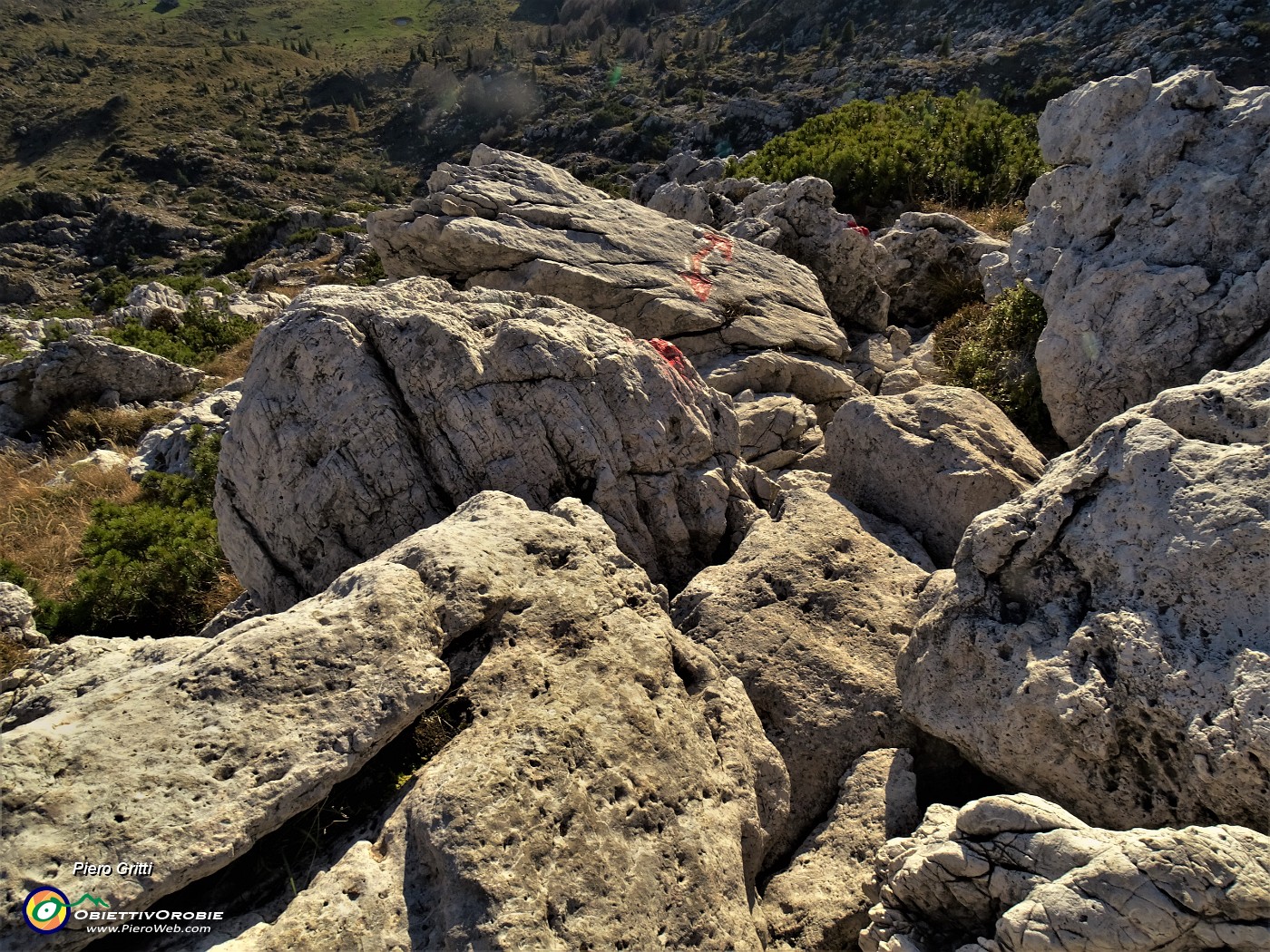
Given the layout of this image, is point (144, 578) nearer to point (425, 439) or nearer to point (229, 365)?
point (425, 439)

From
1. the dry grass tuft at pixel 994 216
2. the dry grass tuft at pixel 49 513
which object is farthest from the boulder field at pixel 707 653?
the dry grass tuft at pixel 994 216

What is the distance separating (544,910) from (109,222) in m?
68.9

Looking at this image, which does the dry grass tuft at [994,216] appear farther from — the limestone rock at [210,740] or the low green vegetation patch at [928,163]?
the limestone rock at [210,740]

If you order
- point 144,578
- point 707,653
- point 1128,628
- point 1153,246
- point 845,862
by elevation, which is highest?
point 1153,246

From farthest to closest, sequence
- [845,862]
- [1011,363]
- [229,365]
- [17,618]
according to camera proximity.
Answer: [229,365]
[1011,363]
[17,618]
[845,862]

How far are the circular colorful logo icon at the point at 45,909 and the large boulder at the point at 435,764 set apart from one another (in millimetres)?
48

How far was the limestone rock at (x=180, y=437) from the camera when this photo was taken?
12.2m

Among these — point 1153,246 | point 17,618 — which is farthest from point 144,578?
point 1153,246

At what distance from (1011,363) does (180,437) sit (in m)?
12.4

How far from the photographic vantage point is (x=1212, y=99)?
8.73 meters

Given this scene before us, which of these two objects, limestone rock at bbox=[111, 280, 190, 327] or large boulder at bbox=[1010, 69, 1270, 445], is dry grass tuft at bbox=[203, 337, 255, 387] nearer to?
limestone rock at bbox=[111, 280, 190, 327]

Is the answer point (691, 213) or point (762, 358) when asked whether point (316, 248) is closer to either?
point (691, 213)

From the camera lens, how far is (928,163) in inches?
758

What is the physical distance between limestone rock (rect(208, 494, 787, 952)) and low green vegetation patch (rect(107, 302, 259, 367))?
51.8 ft
